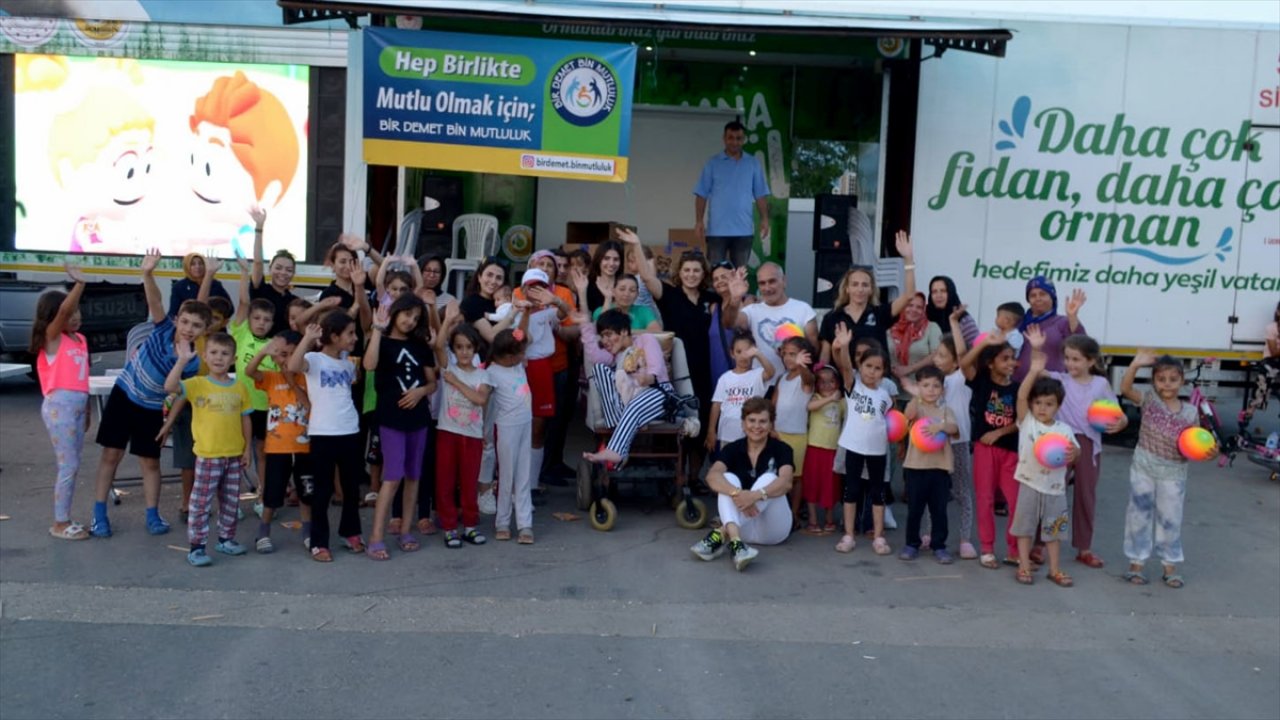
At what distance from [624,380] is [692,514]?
99 cm

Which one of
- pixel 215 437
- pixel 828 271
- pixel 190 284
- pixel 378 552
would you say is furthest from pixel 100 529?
pixel 828 271

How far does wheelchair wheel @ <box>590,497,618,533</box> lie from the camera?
310 inches

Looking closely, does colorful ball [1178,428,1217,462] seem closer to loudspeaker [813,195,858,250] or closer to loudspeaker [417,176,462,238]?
loudspeaker [813,195,858,250]

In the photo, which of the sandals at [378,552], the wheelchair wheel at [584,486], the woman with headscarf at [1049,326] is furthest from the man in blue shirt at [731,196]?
the sandals at [378,552]

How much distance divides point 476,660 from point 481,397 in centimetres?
219

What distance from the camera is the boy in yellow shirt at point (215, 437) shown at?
6.91 metres

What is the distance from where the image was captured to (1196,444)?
6.88 m

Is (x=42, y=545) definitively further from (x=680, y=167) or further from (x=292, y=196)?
(x=680, y=167)

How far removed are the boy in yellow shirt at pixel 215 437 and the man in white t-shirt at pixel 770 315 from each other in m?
3.34

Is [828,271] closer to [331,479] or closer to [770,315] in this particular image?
[770,315]

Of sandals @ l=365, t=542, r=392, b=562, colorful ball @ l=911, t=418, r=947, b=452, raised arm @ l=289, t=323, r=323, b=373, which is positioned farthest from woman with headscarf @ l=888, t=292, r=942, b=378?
raised arm @ l=289, t=323, r=323, b=373

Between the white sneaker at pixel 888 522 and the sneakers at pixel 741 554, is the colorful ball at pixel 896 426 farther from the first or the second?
the sneakers at pixel 741 554

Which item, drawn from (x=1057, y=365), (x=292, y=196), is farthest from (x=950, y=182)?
(x=292, y=196)

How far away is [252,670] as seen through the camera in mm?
5402
